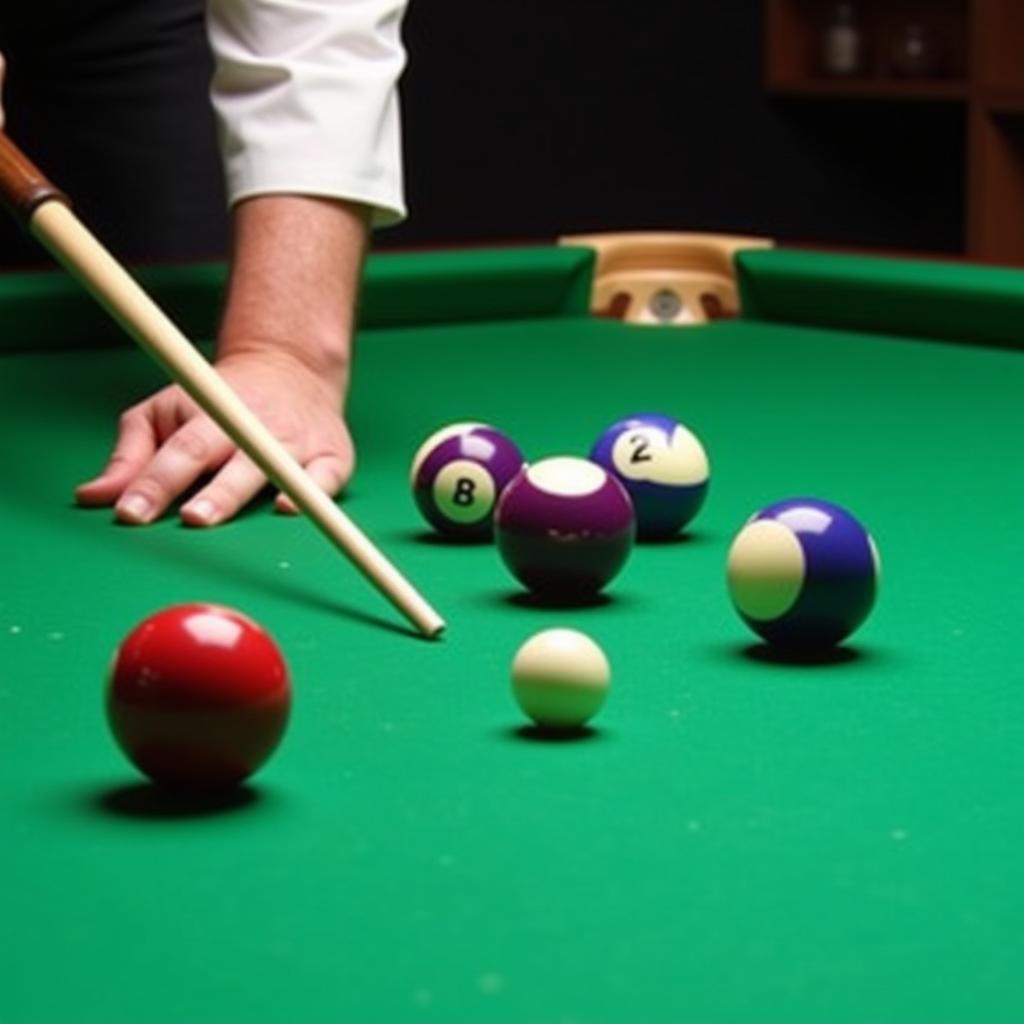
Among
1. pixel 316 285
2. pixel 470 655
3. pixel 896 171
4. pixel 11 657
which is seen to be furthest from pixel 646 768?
pixel 896 171

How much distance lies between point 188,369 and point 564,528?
353 millimetres

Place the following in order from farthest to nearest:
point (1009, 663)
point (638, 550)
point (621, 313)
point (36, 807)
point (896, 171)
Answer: point (896, 171) → point (621, 313) → point (638, 550) → point (1009, 663) → point (36, 807)

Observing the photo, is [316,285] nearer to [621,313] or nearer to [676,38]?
[621,313]

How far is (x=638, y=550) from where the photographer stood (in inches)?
80.7

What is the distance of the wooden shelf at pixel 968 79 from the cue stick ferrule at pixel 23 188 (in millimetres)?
3370

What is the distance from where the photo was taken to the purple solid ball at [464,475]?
79.8 inches

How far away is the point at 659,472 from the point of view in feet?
6.70

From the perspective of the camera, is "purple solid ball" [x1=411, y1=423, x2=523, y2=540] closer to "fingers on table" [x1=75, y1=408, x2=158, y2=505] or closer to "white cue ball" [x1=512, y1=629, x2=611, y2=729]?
"fingers on table" [x1=75, y1=408, x2=158, y2=505]

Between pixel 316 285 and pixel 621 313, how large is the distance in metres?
0.88

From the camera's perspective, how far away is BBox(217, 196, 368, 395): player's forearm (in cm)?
255

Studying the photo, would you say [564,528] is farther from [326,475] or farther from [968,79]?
[968,79]

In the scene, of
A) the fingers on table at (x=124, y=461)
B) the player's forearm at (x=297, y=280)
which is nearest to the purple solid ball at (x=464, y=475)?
the fingers on table at (x=124, y=461)

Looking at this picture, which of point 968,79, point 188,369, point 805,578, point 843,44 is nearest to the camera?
point 805,578

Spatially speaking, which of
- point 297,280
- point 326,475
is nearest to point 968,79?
point 297,280
